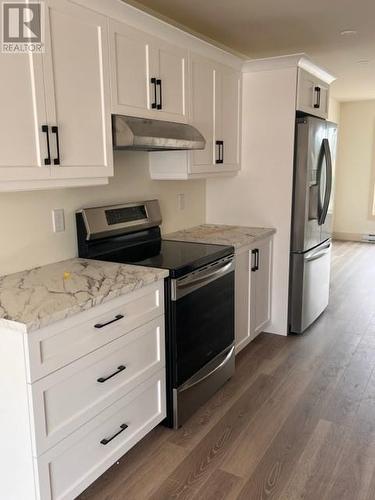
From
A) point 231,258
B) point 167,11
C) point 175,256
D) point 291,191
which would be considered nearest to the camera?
point 175,256

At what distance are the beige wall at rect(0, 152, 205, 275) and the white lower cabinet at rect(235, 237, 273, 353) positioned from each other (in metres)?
0.70

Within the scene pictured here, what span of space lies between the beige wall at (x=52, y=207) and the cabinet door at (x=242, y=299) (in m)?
0.67

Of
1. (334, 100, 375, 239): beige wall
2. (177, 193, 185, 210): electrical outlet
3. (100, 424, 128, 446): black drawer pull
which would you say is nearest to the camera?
(100, 424, 128, 446): black drawer pull

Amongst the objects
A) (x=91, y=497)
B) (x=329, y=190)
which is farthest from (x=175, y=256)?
(x=329, y=190)

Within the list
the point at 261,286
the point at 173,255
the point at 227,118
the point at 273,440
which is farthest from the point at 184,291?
the point at 227,118

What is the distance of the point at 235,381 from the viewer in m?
2.92

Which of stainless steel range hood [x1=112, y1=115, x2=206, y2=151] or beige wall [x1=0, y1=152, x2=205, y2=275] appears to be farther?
stainless steel range hood [x1=112, y1=115, x2=206, y2=151]

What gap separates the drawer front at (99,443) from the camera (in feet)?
5.44

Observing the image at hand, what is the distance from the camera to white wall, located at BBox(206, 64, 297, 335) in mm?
3373

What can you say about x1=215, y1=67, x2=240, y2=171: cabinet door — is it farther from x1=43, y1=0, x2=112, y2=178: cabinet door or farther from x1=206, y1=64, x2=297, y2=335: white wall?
x1=43, y1=0, x2=112, y2=178: cabinet door

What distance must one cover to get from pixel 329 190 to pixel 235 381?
1.90 meters

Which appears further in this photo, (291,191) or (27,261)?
(291,191)

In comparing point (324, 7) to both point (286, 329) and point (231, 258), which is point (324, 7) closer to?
point (231, 258)

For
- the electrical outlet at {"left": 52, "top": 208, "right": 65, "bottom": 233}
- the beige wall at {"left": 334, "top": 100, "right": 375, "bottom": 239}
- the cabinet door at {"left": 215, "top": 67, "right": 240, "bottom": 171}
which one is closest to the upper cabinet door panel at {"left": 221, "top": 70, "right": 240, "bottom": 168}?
the cabinet door at {"left": 215, "top": 67, "right": 240, "bottom": 171}
